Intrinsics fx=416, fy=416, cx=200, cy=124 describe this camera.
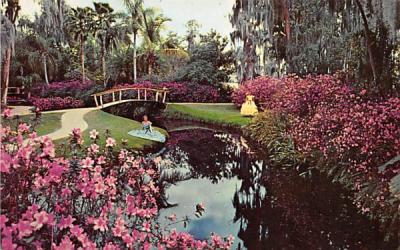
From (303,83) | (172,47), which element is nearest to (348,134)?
(303,83)

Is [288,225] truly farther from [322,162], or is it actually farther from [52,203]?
[52,203]

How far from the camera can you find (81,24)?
9141 mm

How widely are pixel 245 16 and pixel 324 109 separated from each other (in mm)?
5930

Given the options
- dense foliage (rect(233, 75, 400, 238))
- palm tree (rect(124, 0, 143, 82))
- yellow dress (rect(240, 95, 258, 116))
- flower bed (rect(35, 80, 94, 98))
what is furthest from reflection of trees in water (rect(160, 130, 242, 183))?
palm tree (rect(124, 0, 143, 82))

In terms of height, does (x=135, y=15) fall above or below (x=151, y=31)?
above

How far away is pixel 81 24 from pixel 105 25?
525 millimetres

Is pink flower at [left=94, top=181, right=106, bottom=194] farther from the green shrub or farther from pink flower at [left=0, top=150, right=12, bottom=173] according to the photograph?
the green shrub

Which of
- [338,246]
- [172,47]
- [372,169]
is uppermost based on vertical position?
[172,47]

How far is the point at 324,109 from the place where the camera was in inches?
167

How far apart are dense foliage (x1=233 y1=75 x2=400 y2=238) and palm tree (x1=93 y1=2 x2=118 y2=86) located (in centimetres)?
533

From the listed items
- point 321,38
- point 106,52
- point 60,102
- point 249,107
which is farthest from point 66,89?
point 321,38

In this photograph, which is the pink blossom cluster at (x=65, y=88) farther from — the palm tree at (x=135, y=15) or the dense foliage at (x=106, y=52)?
the palm tree at (x=135, y=15)

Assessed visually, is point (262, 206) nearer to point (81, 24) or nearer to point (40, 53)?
point (81, 24)

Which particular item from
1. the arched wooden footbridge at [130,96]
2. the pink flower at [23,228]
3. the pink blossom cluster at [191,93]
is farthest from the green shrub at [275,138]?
the pink blossom cluster at [191,93]
